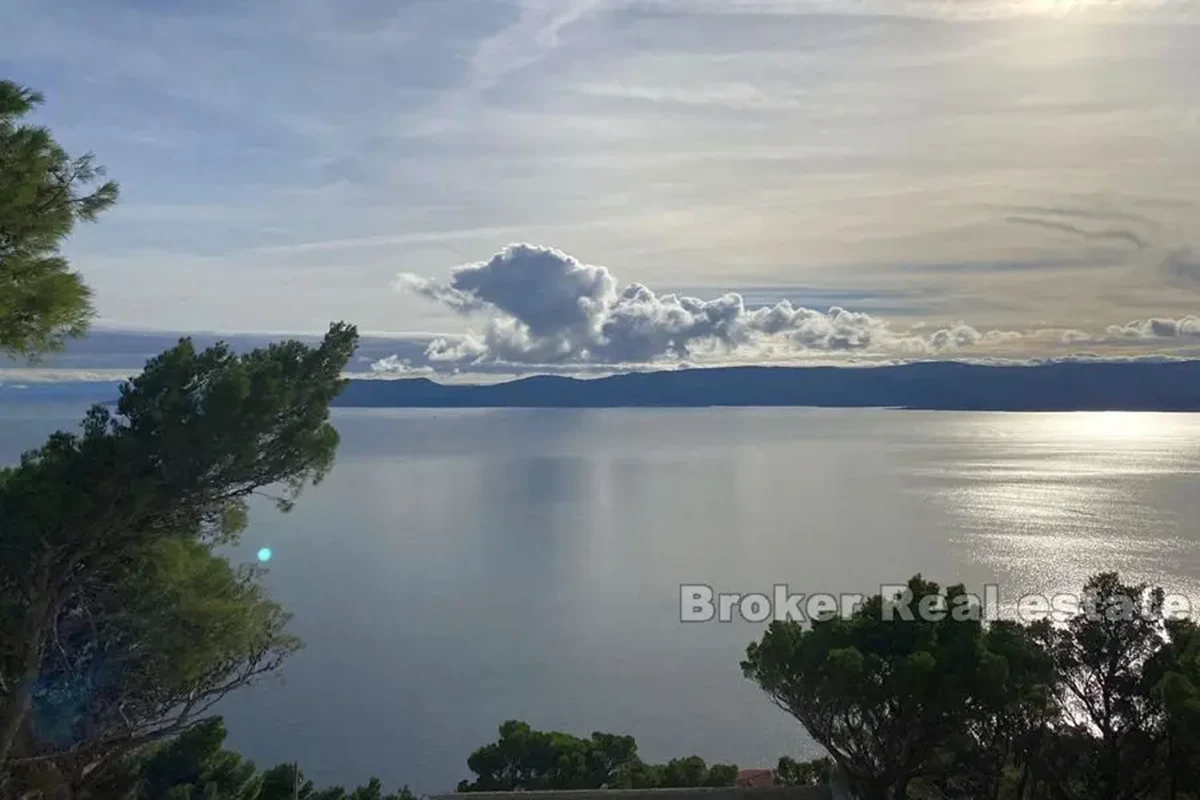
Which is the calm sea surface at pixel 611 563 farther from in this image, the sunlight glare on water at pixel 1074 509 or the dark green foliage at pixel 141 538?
the dark green foliage at pixel 141 538

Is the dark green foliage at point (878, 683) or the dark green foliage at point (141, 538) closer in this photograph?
the dark green foliage at point (141, 538)

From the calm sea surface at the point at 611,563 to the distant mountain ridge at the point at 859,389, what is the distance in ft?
115

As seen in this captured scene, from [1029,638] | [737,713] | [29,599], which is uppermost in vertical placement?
[29,599]

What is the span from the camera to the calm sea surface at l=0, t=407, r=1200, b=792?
19.8m

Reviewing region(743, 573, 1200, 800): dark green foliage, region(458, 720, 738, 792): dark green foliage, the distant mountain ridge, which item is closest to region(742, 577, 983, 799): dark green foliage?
region(743, 573, 1200, 800): dark green foliage

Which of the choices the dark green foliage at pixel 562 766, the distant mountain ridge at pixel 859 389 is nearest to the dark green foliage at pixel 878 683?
the dark green foliage at pixel 562 766

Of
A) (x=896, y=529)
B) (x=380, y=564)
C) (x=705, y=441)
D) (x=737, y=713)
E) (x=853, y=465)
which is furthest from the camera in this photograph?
(x=705, y=441)

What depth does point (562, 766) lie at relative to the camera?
12273mm

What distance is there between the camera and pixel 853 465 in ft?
196

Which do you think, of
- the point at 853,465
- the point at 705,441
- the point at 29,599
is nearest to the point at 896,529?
→ the point at 853,465

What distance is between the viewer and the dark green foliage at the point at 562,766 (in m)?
11.9

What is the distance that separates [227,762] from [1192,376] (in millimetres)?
110568

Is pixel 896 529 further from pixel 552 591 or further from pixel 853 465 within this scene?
pixel 853 465

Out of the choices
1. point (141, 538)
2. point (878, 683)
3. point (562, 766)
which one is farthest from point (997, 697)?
point (141, 538)
